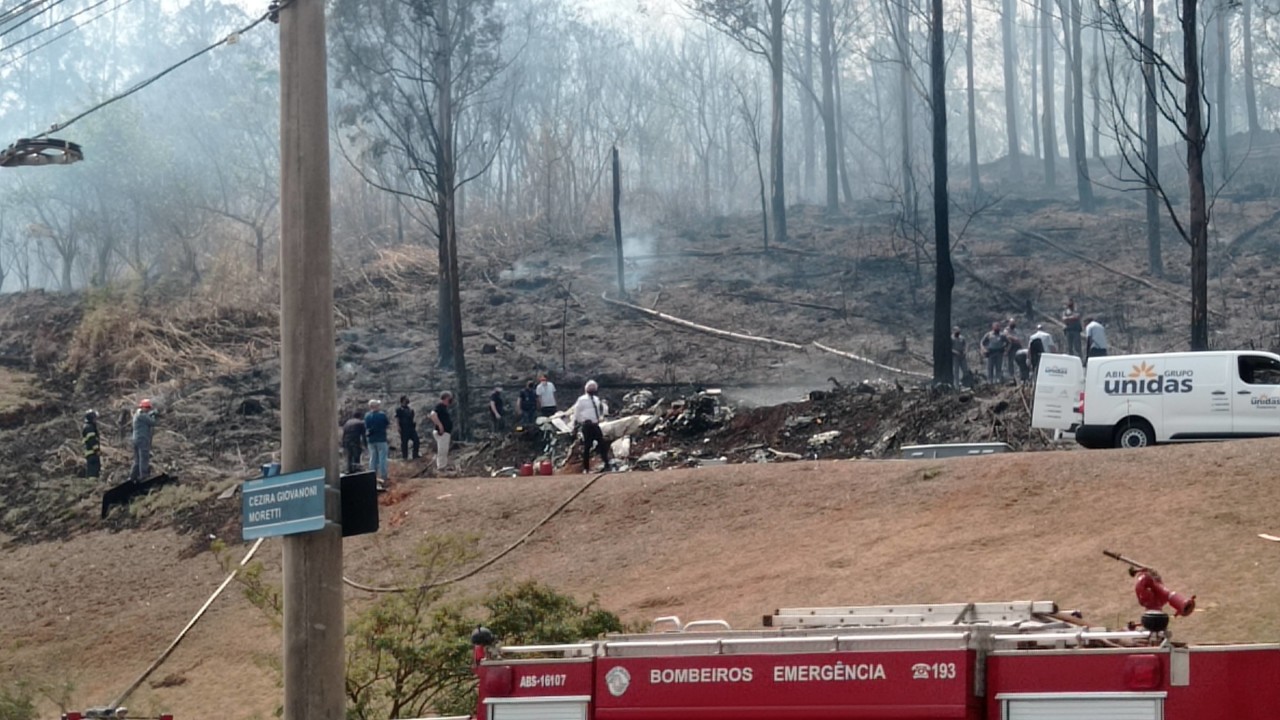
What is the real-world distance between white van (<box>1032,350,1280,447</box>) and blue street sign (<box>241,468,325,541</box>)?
18825 mm

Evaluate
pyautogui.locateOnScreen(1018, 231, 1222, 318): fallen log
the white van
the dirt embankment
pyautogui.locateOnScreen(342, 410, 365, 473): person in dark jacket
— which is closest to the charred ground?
pyautogui.locateOnScreen(1018, 231, 1222, 318): fallen log

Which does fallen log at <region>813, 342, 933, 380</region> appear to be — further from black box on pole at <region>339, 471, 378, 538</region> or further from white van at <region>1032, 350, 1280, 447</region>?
black box on pole at <region>339, 471, 378, 538</region>

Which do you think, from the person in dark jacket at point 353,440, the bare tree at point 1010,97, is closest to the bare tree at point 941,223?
the person in dark jacket at point 353,440

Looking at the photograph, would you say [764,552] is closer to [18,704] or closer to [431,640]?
[431,640]

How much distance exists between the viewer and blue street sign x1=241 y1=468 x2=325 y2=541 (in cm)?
912

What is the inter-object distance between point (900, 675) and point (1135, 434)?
63.3 feet

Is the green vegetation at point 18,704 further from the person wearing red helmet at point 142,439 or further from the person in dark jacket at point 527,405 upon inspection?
the person in dark jacket at point 527,405

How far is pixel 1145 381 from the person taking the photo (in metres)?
25.5

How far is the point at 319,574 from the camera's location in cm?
920

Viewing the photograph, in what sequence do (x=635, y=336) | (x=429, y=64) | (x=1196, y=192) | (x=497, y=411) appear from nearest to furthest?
(x=1196, y=192), (x=497, y=411), (x=429, y=64), (x=635, y=336)

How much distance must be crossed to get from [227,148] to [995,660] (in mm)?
70713

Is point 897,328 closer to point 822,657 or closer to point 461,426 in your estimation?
point 461,426

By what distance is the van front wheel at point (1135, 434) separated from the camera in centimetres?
2548

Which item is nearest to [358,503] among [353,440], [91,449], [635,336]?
[353,440]
